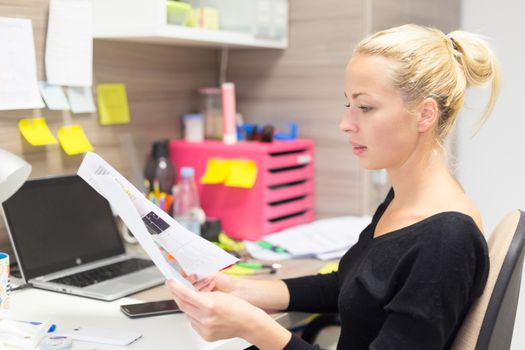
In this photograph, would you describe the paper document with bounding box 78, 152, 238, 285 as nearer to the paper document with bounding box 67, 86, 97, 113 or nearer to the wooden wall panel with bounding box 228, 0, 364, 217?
the paper document with bounding box 67, 86, 97, 113

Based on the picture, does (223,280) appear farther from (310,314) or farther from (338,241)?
(338,241)

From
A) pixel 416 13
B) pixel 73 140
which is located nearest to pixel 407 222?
pixel 73 140

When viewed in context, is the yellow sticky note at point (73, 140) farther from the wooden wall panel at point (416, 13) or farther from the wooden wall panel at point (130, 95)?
the wooden wall panel at point (416, 13)

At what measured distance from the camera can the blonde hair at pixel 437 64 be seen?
3.76 ft

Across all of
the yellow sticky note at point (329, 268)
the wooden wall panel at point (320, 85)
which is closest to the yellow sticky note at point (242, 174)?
the wooden wall panel at point (320, 85)

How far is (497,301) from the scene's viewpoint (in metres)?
1.04

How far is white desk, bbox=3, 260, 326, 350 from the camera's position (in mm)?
1148

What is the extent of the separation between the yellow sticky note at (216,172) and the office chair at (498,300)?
0.94 metres

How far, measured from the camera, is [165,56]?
6.64 feet

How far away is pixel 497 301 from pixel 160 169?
1.13m

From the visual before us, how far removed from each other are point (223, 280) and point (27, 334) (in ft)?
1.35

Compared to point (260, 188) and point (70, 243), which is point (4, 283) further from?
point (260, 188)

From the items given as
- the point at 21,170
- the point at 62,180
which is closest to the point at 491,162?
the point at 62,180

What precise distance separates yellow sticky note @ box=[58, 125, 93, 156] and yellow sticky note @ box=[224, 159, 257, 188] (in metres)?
0.41
